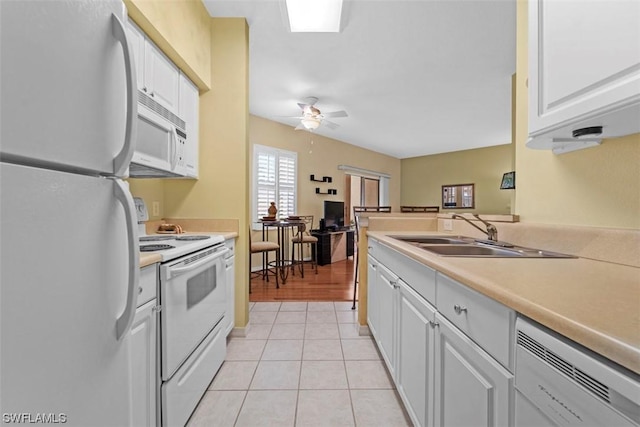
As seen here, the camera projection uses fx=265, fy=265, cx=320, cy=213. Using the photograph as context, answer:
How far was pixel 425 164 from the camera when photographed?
324 inches

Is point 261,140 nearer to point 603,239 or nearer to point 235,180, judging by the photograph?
point 235,180

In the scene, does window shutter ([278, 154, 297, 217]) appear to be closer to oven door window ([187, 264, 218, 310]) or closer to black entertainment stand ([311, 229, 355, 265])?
black entertainment stand ([311, 229, 355, 265])

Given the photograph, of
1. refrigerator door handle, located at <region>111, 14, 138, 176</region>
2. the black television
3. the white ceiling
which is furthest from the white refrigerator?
the black television

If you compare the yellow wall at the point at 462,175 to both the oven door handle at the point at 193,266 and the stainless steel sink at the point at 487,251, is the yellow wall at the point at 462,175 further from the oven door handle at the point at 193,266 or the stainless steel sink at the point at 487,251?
the oven door handle at the point at 193,266

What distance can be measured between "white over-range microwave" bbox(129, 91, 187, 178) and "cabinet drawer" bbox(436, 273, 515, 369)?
5.62 feet

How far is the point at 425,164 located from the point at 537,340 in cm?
840

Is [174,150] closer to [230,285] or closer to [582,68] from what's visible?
[230,285]

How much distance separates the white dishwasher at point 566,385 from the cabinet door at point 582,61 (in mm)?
645

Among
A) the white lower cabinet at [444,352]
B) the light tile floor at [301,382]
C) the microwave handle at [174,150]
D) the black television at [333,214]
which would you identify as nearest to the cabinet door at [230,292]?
the light tile floor at [301,382]

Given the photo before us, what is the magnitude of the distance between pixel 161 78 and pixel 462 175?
25.3ft

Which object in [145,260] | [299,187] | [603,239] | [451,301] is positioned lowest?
[451,301]

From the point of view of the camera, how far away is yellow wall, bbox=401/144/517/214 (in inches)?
276

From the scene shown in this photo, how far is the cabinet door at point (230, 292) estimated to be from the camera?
207 centimetres

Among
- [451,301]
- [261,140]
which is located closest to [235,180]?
[451,301]
